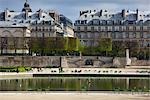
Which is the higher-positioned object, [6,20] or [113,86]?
[6,20]

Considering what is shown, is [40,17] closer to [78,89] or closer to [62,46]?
[62,46]

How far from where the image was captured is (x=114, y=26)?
73312 millimetres

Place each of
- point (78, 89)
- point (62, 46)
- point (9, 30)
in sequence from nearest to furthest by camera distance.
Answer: point (78, 89), point (62, 46), point (9, 30)

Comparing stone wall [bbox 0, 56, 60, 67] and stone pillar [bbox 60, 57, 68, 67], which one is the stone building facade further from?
stone pillar [bbox 60, 57, 68, 67]

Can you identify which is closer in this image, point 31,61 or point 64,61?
point 31,61

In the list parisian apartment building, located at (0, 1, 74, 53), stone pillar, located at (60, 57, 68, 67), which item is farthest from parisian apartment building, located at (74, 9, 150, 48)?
stone pillar, located at (60, 57, 68, 67)

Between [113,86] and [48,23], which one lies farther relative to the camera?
→ [48,23]

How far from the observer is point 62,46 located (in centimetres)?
5516

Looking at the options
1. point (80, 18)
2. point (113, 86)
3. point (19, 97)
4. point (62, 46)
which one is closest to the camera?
point (19, 97)

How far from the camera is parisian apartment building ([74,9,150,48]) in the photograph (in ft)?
237

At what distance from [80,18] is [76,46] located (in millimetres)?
16429

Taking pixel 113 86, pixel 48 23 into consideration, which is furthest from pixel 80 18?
pixel 113 86

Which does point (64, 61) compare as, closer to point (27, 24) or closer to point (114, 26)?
point (27, 24)

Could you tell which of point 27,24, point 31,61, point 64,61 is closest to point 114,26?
point 27,24
